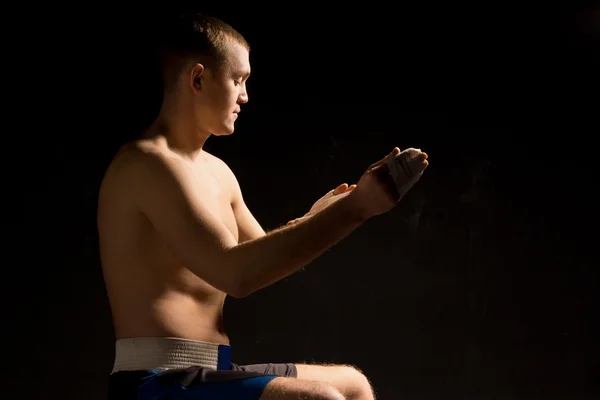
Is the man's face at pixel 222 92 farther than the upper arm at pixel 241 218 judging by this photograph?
No

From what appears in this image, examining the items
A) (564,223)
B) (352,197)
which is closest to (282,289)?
(564,223)

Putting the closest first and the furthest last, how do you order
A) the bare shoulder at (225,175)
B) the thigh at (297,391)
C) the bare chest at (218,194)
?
the thigh at (297,391) < the bare chest at (218,194) < the bare shoulder at (225,175)

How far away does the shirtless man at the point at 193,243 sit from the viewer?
1140 mm

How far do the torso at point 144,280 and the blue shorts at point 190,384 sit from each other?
0.20 feet

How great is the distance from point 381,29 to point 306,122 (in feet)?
1.00

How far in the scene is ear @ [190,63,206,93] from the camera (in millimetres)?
1311

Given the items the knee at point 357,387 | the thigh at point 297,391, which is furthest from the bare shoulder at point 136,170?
the knee at point 357,387

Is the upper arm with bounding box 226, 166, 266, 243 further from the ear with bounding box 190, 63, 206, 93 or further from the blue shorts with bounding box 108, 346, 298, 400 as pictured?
the blue shorts with bounding box 108, 346, 298, 400

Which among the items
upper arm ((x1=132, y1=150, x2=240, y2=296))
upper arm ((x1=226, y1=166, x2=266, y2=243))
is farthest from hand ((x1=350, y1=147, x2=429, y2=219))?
upper arm ((x1=226, y1=166, x2=266, y2=243))

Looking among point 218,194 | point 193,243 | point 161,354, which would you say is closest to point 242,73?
point 218,194

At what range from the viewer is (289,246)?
1137 millimetres

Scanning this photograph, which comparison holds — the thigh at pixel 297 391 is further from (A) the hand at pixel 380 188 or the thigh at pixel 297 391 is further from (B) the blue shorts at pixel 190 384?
(A) the hand at pixel 380 188

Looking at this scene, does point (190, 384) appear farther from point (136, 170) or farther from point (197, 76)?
point (197, 76)

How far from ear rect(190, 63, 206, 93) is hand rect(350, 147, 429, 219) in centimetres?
33
